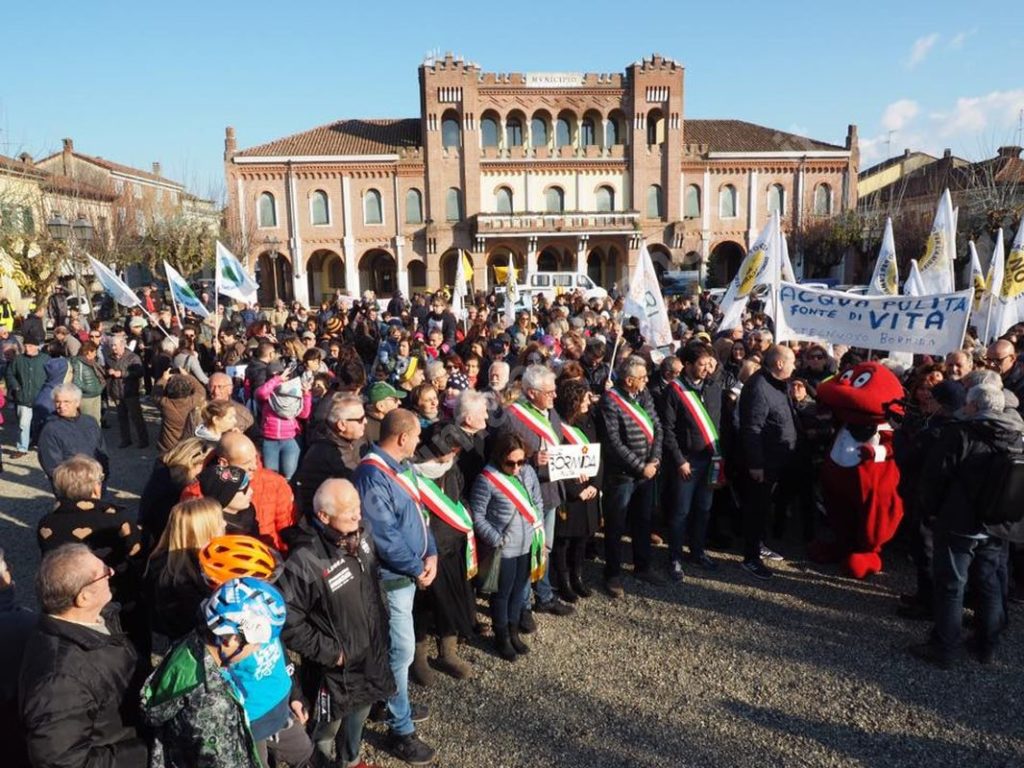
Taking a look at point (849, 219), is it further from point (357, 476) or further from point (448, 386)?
point (357, 476)

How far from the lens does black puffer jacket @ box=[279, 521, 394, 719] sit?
9.30ft

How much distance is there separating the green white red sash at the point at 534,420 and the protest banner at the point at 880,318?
3.17m

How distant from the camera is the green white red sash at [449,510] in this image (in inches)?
158

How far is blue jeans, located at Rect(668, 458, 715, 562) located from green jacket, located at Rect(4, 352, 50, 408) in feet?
27.7

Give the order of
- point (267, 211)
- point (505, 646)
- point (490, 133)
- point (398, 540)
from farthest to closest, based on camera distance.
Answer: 1. point (490, 133)
2. point (267, 211)
3. point (505, 646)
4. point (398, 540)

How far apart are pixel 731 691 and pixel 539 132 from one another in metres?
38.6

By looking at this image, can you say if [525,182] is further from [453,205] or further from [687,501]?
[687,501]

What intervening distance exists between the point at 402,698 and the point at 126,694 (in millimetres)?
1503

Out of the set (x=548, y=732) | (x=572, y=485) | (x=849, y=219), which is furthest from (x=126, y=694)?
(x=849, y=219)

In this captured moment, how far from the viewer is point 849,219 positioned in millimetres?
34656

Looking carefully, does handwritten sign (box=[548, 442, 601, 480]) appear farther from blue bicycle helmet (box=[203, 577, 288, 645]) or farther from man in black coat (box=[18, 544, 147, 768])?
man in black coat (box=[18, 544, 147, 768])

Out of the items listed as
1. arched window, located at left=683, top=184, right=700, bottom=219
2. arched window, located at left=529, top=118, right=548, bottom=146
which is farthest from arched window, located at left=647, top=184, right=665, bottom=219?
arched window, located at left=529, top=118, right=548, bottom=146

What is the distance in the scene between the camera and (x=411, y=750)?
11.8ft

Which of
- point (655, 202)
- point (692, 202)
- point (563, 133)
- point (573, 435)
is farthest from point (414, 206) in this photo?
point (573, 435)
